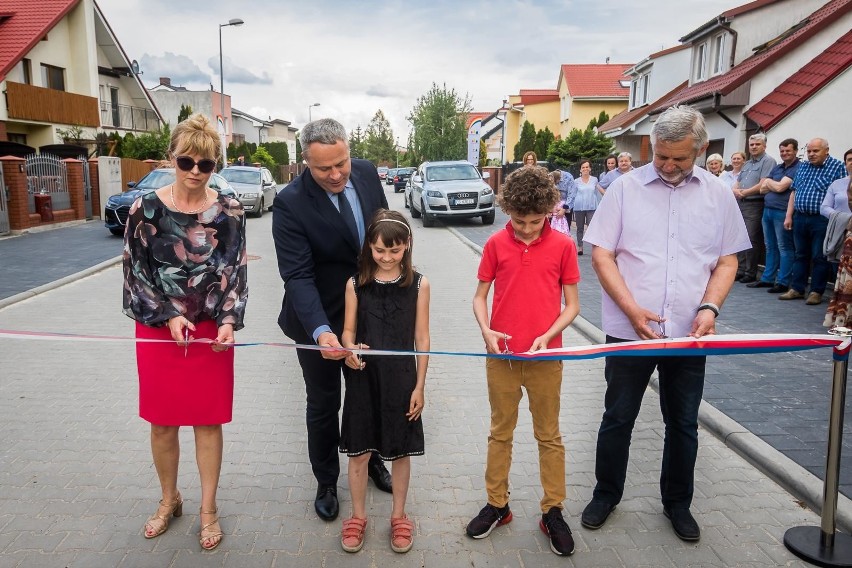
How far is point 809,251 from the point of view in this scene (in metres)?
8.94

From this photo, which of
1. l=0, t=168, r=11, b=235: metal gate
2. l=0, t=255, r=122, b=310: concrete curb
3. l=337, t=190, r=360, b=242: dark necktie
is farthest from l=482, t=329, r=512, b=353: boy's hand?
l=0, t=168, r=11, b=235: metal gate

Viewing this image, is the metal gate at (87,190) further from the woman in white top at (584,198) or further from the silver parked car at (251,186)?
the woman in white top at (584,198)

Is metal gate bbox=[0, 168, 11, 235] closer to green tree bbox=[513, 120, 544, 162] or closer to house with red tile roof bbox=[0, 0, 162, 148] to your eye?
house with red tile roof bbox=[0, 0, 162, 148]

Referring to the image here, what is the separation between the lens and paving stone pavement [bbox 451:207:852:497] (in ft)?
14.2

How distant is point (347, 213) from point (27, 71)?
3127 centimetres

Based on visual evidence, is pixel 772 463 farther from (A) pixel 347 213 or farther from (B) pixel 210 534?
(B) pixel 210 534

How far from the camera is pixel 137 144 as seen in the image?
3003 centimetres

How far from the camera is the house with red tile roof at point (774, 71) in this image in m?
13.4

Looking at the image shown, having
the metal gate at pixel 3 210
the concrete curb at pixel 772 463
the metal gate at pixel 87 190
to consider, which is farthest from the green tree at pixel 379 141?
the concrete curb at pixel 772 463

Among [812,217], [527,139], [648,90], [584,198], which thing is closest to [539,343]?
Result: [812,217]

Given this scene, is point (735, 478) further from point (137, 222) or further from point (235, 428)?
point (137, 222)

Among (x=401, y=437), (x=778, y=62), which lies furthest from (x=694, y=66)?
(x=401, y=437)

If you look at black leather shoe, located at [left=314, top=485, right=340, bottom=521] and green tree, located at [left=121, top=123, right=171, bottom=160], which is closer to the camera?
black leather shoe, located at [left=314, top=485, right=340, bottom=521]

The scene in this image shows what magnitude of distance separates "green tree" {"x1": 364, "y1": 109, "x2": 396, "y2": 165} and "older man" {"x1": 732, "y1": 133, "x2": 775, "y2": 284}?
3612 inches
